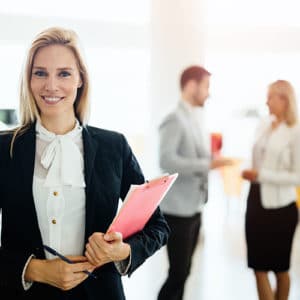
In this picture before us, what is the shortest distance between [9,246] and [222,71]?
1.09m

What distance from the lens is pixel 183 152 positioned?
1.69 metres


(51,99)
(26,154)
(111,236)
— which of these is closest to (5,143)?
(26,154)

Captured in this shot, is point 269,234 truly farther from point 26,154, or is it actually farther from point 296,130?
point 26,154

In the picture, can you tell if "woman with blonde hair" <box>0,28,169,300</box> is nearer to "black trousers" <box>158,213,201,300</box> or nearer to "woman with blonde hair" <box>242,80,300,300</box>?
"black trousers" <box>158,213,201,300</box>

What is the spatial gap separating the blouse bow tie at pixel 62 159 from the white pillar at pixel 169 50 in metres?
0.61

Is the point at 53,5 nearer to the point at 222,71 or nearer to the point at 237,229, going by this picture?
the point at 222,71

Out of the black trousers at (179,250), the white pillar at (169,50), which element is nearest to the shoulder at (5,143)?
the white pillar at (169,50)

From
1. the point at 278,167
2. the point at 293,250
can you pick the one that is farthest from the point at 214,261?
the point at 278,167

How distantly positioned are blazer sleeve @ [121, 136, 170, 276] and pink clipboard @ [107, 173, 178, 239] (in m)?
0.03

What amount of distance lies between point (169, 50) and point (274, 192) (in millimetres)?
740

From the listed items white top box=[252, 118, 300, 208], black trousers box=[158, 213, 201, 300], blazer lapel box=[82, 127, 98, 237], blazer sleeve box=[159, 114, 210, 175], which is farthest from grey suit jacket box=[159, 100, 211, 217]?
blazer lapel box=[82, 127, 98, 237]

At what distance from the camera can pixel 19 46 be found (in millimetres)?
1423

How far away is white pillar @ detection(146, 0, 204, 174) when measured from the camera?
1.65 metres

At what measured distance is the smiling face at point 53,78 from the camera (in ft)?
3.57
